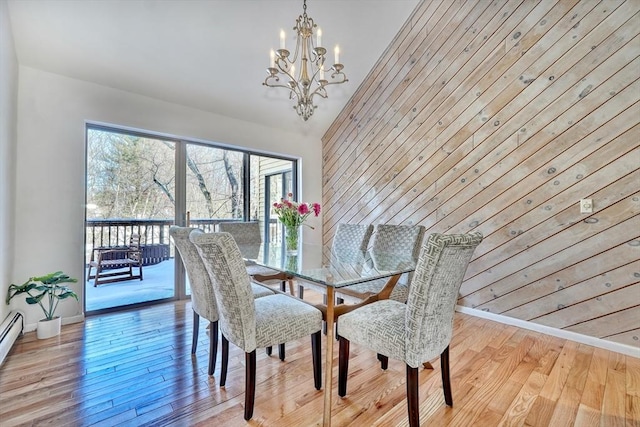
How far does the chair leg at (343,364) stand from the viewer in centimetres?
177

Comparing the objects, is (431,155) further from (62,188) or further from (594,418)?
(62,188)

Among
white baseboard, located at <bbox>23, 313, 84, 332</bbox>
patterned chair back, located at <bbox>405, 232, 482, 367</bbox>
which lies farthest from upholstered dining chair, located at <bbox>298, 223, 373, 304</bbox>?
white baseboard, located at <bbox>23, 313, 84, 332</bbox>

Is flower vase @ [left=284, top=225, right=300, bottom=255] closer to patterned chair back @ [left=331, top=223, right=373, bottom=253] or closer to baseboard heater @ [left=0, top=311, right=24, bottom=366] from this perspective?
patterned chair back @ [left=331, top=223, right=373, bottom=253]

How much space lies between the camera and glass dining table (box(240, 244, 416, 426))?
1568mm

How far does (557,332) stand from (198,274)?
3102mm

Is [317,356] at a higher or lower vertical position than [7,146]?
lower

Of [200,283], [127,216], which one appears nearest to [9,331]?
[127,216]

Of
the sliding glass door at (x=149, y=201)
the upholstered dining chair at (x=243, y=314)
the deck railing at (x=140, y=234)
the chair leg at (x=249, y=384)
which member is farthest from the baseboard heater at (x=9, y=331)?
the chair leg at (x=249, y=384)

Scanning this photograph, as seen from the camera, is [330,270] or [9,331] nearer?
[330,270]

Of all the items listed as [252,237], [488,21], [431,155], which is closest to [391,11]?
[488,21]

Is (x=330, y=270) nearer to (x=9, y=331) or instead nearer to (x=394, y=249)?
(x=394, y=249)

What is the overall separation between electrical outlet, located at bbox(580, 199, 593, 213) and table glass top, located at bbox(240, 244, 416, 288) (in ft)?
4.97

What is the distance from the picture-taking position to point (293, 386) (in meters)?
1.90

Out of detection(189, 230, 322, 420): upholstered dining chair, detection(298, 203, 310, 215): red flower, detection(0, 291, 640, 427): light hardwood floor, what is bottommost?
detection(0, 291, 640, 427): light hardwood floor
